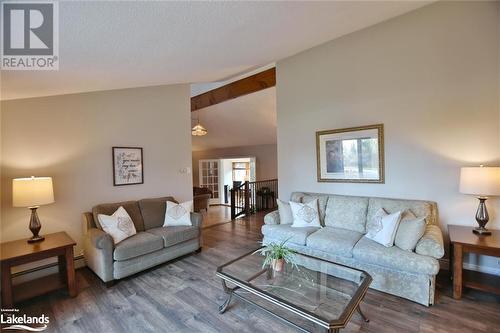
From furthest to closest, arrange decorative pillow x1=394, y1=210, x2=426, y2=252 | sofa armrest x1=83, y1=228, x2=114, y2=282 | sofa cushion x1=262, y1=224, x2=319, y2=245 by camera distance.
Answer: sofa cushion x1=262, y1=224, x2=319, y2=245
sofa armrest x1=83, y1=228, x2=114, y2=282
decorative pillow x1=394, y1=210, x2=426, y2=252

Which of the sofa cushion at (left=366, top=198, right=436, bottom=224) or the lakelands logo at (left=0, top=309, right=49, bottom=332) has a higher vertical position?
the sofa cushion at (left=366, top=198, right=436, bottom=224)

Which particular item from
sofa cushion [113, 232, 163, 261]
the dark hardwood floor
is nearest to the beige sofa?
sofa cushion [113, 232, 163, 261]

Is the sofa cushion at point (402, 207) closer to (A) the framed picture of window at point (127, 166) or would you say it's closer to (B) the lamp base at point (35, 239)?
(A) the framed picture of window at point (127, 166)

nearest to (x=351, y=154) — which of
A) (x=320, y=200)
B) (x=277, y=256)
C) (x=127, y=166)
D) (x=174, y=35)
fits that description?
(x=320, y=200)

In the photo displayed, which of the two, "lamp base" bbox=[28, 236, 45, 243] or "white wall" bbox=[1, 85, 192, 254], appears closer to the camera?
"lamp base" bbox=[28, 236, 45, 243]

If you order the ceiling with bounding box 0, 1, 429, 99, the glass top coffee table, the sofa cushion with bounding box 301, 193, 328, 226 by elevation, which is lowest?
the glass top coffee table

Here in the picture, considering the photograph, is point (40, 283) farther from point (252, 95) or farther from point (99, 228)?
point (252, 95)

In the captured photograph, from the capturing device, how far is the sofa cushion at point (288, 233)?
10.3ft

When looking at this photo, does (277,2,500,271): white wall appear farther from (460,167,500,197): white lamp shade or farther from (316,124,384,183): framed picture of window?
(460,167,500,197): white lamp shade

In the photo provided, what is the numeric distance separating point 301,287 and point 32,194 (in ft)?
9.74

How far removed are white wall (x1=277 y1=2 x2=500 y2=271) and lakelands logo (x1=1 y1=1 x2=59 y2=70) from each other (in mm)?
3387

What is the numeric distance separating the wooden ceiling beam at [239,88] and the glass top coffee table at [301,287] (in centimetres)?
368

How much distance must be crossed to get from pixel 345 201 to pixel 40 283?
12.8 feet

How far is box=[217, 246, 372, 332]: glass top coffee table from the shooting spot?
6.11 feet
